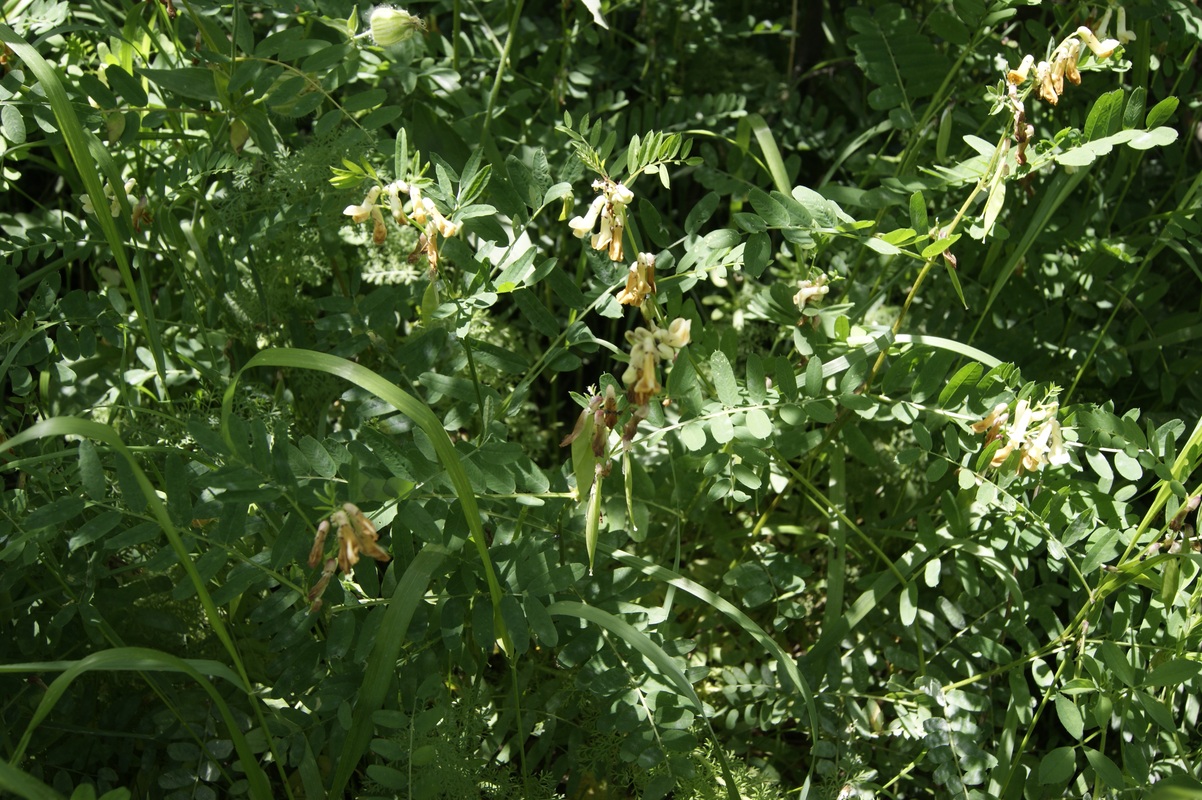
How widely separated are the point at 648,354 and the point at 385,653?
1.31ft

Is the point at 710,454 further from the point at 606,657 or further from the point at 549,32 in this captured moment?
the point at 549,32

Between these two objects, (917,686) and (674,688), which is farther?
(917,686)

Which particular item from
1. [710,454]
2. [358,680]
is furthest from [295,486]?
[710,454]

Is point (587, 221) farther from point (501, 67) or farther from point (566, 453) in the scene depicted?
point (566, 453)

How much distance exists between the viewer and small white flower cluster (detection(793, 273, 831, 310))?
1198 millimetres

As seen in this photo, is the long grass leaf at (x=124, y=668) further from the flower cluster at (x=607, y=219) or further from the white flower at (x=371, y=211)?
the flower cluster at (x=607, y=219)

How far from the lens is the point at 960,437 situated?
1265mm

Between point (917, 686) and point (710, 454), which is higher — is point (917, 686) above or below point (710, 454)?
below

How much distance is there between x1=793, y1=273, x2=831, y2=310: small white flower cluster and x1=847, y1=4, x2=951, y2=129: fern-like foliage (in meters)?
0.43

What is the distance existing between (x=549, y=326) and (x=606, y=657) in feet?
1.28

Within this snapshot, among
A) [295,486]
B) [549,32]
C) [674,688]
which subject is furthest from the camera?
[549,32]

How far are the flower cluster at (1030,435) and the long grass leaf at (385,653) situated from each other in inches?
23.6

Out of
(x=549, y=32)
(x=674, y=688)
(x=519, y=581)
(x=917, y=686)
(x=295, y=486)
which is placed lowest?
(x=917, y=686)

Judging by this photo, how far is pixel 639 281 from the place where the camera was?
103cm
